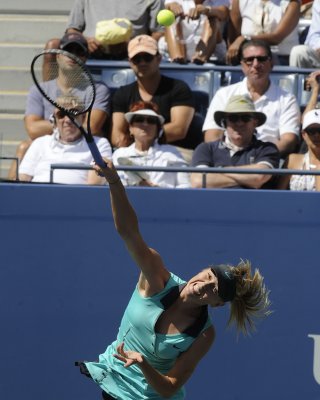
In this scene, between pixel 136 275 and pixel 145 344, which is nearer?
pixel 145 344

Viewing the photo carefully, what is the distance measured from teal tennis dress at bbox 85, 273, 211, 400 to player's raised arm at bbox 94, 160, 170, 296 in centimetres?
5

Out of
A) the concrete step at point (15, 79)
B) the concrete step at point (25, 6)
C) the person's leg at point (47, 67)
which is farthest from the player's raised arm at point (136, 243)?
the concrete step at point (25, 6)

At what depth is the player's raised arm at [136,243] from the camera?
4.09 m

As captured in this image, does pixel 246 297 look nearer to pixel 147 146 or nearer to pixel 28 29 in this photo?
pixel 147 146

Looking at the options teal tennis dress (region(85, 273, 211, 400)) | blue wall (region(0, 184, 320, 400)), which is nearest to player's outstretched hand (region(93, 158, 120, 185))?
teal tennis dress (region(85, 273, 211, 400))

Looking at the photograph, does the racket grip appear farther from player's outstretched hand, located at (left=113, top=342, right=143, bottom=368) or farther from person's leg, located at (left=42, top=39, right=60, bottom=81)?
person's leg, located at (left=42, top=39, right=60, bottom=81)

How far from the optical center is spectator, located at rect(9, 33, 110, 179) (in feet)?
21.6

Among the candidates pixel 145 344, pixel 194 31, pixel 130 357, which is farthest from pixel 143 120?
pixel 130 357

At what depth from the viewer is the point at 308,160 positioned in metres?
5.97

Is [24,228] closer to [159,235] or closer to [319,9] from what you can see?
[159,235]

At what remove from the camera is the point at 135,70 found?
6.74 m

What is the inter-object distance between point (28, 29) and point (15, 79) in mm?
688

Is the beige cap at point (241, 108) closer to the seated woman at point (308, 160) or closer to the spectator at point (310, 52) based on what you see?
the seated woman at point (308, 160)

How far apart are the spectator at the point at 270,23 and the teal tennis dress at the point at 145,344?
3288 millimetres
